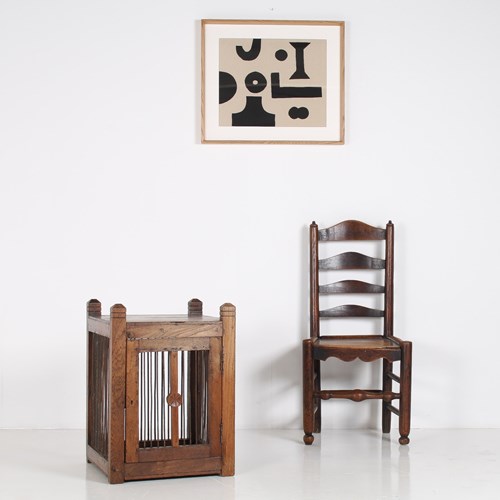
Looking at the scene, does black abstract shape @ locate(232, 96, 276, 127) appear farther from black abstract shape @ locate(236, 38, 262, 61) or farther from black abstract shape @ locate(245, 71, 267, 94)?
black abstract shape @ locate(236, 38, 262, 61)

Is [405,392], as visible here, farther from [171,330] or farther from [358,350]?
[171,330]

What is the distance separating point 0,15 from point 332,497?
2709mm

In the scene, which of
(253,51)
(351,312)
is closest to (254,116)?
(253,51)

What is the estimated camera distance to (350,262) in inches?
157

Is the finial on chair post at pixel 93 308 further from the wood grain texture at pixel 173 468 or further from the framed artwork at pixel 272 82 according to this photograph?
the framed artwork at pixel 272 82

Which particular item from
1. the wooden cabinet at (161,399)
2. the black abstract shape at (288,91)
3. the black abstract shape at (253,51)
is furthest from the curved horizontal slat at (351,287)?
the black abstract shape at (253,51)

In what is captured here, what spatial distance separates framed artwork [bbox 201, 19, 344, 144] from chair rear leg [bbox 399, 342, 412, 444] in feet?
3.57

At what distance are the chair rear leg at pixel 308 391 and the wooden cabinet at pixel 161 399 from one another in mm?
662

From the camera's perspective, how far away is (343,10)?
13.4ft

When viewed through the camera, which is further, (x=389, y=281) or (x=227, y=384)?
(x=389, y=281)

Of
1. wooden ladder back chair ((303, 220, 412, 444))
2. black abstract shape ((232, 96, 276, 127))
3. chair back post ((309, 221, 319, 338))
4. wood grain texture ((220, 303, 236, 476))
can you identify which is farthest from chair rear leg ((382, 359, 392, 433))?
black abstract shape ((232, 96, 276, 127))

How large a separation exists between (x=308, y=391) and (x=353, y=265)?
2.20ft

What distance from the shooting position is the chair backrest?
3.96m

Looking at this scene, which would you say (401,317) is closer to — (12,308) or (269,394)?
(269,394)
